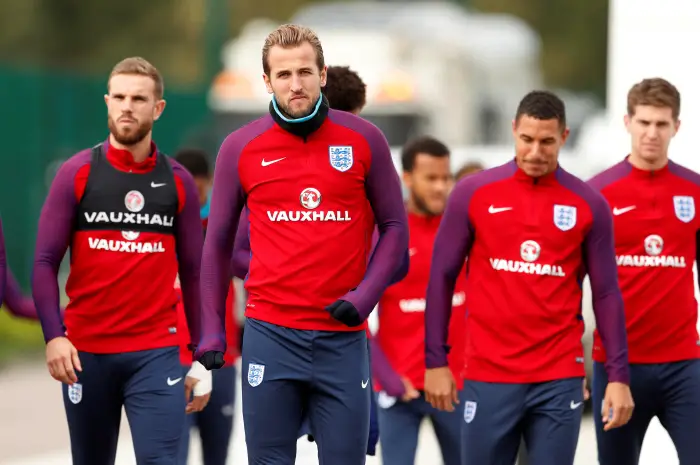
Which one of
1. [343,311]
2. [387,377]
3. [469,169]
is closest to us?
[343,311]

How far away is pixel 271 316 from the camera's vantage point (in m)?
6.80

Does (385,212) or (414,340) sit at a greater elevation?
(385,212)

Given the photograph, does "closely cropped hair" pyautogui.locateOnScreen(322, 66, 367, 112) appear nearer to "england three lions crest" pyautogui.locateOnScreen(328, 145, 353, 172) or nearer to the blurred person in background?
the blurred person in background

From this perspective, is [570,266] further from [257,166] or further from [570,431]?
[257,166]

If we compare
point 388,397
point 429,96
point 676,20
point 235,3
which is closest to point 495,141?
point 429,96

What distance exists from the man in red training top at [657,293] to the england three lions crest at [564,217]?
90 cm

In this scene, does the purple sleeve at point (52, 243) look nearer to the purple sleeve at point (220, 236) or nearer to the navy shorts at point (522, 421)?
the purple sleeve at point (220, 236)

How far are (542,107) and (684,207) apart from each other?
124 cm

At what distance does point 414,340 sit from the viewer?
29.6ft

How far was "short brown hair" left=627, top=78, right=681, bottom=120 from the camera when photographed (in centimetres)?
834

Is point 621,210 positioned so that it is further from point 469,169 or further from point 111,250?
point 469,169

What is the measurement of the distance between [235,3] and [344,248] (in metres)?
43.3

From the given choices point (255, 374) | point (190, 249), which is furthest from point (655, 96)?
point (255, 374)

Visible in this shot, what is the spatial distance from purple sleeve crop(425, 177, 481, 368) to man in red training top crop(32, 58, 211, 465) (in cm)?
119
